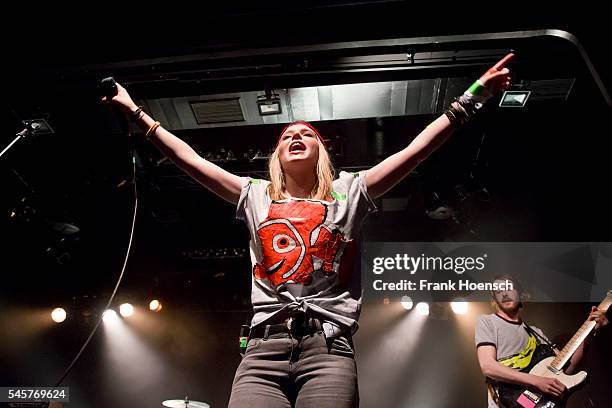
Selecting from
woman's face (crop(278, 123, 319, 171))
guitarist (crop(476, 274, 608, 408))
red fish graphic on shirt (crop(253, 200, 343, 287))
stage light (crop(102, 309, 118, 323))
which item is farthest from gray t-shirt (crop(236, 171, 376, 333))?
stage light (crop(102, 309, 118, 323))

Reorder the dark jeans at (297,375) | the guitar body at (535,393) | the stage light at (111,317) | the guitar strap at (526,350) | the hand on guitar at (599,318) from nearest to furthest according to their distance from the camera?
the dark jeans at (297,375) → the guitar body at (535,393) → the guitar strap at (526,350) → the hand on guitar at (599,318) → the stage light at (111,317)

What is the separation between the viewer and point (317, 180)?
1900 millimetres

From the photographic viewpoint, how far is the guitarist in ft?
10.5

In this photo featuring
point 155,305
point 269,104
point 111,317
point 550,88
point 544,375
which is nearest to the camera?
point 544,375

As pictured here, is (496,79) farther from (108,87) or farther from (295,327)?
(108,87)

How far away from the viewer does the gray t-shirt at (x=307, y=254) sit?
1496 mm

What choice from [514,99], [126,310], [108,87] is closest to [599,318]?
[514,99]

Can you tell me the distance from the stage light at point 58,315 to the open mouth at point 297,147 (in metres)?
6.48

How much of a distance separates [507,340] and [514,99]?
6.86ft

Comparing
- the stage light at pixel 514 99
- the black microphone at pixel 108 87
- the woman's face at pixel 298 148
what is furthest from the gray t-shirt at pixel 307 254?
the stage light at pixel 514 99

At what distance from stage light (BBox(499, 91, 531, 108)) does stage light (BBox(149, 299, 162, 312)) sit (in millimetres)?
5643

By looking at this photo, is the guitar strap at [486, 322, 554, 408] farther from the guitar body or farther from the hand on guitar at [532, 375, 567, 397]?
the hand on guitar at [532, 375, 567, 397]

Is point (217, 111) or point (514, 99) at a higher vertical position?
point (217, 111)

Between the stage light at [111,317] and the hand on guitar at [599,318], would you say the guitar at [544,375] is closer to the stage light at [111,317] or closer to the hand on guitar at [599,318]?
the hand on guitar at [599,318]
